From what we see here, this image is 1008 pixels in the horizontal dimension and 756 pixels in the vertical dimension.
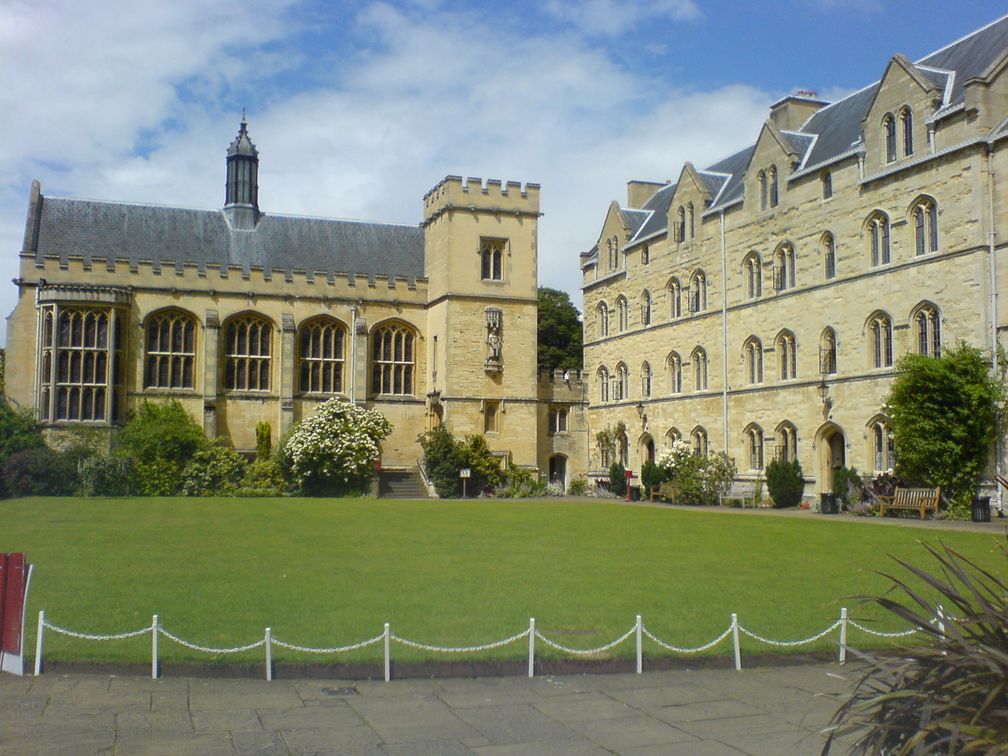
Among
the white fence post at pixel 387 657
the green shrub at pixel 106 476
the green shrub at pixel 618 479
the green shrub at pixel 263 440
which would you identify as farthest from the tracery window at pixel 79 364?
the white fence post at pixel 387 657

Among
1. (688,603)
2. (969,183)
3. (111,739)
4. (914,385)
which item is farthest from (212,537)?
(969,183)

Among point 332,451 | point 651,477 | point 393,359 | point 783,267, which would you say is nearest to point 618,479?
point 651,477

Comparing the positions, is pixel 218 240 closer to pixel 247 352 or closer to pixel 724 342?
pixel 247 352

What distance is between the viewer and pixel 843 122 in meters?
32.5

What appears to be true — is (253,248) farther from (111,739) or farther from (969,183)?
(111,739)

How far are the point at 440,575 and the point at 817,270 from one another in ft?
69.2

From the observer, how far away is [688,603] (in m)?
11.8

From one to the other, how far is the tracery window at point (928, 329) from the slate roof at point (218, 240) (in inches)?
837

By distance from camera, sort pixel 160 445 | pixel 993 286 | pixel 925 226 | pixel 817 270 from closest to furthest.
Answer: pixel 993 286 → pixel 925 226 → pixel 817 270 → pixel 160 445

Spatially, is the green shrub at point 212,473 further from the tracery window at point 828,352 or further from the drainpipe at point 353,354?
the tracery window at point 828,352

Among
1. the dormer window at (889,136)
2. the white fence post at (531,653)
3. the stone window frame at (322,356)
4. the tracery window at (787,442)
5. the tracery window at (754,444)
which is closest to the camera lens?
the white fence post at (531,653)

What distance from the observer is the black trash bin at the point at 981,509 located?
2391cm

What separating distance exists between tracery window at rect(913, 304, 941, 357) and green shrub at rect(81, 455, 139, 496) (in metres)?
24.3

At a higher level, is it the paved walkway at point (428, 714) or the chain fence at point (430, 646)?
the chain fence at point (430, 646)
